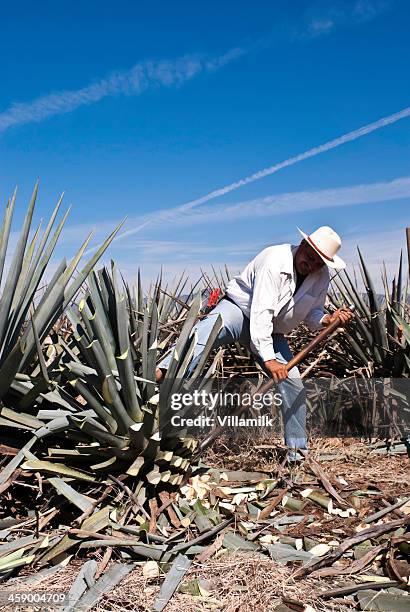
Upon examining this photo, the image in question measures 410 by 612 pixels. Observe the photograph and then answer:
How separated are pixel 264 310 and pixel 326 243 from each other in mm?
569

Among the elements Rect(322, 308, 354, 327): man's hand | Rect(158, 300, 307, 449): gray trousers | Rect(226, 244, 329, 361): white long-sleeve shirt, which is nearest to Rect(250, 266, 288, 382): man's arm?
Rect(226, 244, 329, 361): white long-sleeve shirt

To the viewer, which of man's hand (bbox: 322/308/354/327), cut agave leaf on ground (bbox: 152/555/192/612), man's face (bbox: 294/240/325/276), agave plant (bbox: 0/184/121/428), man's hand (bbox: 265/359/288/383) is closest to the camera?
cut agave leaf on ground (bbox: 152/555/192/612)

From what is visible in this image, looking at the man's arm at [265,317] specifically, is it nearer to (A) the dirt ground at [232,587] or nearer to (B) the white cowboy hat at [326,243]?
(B) the white cowboy hat at [326,243]

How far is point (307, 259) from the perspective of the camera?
13.1 ft

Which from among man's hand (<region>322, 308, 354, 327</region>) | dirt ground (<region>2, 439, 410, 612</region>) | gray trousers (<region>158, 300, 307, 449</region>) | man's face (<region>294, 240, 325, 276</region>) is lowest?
dirt ground (<region>2, 439, 410, 612</region>)

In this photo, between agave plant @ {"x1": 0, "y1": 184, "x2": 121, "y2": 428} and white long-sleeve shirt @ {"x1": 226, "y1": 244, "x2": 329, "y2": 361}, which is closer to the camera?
agave plant @ {"x1": 0, "y1": 184, "x2": 121, "y2": 428}

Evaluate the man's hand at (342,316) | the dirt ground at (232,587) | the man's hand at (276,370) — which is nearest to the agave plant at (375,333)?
the man's hand at (342,316)

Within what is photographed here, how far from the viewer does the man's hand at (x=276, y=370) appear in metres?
3.78

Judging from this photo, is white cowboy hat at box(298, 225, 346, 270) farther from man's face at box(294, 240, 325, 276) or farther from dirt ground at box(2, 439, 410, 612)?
dirt ground at box(2, 439, 410, 612)

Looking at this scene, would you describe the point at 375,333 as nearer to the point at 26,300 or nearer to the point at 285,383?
the point at 285,383

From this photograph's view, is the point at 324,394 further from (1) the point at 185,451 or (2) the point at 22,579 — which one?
(2) the point at 22,579

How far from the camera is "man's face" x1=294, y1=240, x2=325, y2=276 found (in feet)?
13.0

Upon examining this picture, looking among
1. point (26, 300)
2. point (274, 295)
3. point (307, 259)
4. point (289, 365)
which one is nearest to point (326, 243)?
point (307, 259)

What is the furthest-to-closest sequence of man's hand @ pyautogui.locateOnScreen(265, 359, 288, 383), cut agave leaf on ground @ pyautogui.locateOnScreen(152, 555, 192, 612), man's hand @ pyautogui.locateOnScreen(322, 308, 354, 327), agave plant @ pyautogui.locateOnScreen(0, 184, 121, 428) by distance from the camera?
man's hand @ pyautogui.locateOnScreen(322, 308, 354, 327) < man's hand @ pyautogui.locateOnScreen(265, 359, 288, 383) < agave plant @ pyautogui.locateOnScreen(0, 184, 121, 428) < cut agave leaf on ground @ pyautogui.locateOnScreen(152, 555, 192, 612)
